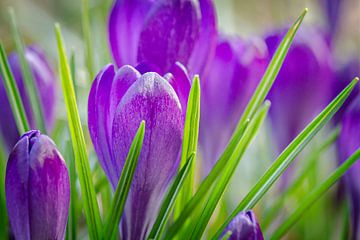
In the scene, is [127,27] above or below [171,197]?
above

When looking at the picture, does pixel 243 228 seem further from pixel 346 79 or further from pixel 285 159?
pixel 346 79

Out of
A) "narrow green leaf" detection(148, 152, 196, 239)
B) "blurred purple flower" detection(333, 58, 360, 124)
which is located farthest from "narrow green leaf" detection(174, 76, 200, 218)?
"blurred purple flower" detection(333, 58, 360, 124)

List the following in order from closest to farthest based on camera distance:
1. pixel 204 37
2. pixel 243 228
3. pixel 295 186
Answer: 1. pixel 243 228
2. pixel 204 37
3. pixel 295 186

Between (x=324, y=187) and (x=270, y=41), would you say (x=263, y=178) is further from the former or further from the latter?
(x=270, y=41)

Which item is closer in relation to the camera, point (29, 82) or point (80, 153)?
point (80, 153)

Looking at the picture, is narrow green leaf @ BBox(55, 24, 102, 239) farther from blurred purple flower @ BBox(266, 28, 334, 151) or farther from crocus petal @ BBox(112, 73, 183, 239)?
blurred purple flower @ BBox(266, 28, 334, 151)

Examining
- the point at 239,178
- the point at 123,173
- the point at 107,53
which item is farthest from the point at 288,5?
the point at 123,173

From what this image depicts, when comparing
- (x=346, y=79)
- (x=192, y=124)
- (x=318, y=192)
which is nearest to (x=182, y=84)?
(x=192, y=124)

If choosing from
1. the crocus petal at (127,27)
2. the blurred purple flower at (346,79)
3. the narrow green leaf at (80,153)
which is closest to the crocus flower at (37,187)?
the narrow green leaf at (80,153)
